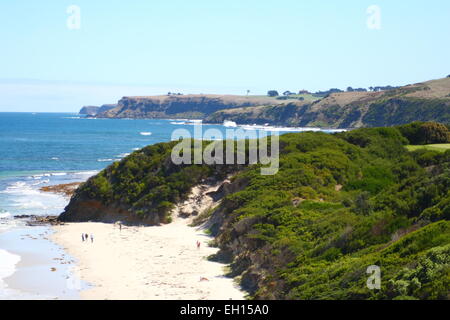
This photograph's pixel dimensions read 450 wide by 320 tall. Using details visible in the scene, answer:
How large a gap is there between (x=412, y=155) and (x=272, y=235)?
1878 cm

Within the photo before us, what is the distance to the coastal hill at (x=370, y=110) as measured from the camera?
137 m

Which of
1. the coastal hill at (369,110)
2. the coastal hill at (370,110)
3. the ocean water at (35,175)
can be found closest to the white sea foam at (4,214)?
the ocean water at (35,175)

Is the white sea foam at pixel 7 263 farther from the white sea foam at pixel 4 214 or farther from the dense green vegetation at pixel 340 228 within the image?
the white sea foam at pixel 4 214

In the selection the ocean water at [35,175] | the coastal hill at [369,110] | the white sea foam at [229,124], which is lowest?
the ocean water at [35,175]

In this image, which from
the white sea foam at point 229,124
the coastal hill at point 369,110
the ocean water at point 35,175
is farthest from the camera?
the white sea foam at point 229,124

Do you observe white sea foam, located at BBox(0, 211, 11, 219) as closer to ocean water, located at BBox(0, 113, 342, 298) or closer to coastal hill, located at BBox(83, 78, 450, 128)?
ocean water, located at BBox(0, 113, 342, 298)

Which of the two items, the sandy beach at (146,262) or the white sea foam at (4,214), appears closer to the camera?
the sandy beach at (146,262)

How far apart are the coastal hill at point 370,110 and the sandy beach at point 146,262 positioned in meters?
102

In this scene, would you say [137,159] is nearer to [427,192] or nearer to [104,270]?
[104,270]

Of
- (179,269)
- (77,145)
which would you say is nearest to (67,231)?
(179,269)

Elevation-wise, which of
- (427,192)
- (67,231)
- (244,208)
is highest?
(427,192)

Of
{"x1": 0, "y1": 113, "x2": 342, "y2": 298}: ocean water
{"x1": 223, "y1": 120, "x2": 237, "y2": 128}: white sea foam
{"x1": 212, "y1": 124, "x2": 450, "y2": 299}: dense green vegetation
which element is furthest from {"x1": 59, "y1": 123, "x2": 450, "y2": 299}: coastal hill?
{"x1": 223, "y1": 120, "x2": 237, "y2": 128}: white sea foam

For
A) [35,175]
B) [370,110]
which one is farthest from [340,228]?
[370,110]

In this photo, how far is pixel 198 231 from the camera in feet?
113
